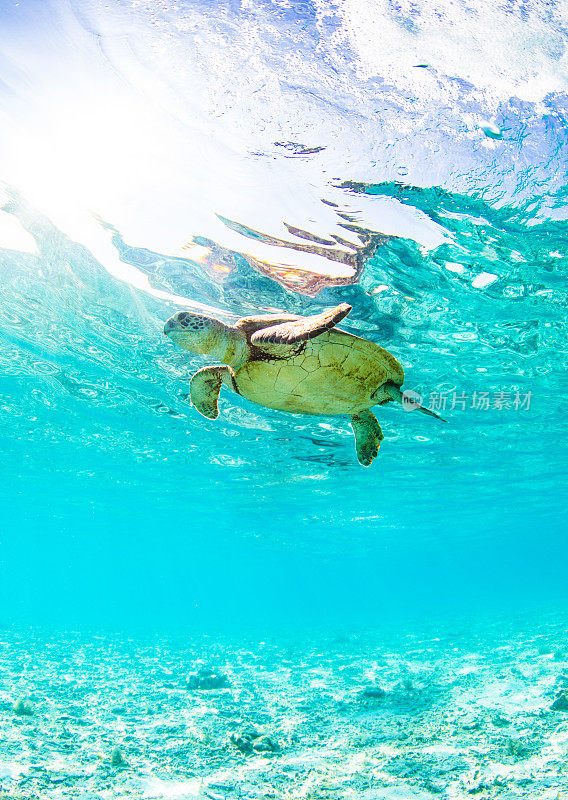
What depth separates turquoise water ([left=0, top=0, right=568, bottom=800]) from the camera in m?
5.82

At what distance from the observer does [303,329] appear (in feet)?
14.6

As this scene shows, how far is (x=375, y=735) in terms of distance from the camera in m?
9.43

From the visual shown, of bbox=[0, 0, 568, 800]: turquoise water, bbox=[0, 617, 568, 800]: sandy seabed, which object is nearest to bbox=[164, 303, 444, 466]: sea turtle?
bbox=[0, 0, 568, 800]: turquoise water

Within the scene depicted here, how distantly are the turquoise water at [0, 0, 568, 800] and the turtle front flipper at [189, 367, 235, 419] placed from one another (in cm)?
393

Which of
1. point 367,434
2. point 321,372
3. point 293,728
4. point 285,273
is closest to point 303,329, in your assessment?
point 321,372

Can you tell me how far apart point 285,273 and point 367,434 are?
4.34m

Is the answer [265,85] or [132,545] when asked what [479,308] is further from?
[132,545]

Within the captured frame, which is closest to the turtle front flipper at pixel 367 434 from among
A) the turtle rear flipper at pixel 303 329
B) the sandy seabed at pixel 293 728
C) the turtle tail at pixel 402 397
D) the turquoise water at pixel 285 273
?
the turtle tail at pixel 402 397

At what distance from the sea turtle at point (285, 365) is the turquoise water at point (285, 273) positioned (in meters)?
3.47

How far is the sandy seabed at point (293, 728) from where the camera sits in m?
7.11

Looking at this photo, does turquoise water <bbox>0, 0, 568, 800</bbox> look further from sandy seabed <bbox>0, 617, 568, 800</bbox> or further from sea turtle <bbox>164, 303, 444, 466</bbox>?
sea turtle <bbox>164, 303, 444, 466</bbox>

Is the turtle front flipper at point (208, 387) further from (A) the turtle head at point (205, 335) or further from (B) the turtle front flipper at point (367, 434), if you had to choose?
(B) the turtle front flipper at point (367, 434)

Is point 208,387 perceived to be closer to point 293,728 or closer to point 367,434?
point 367,434

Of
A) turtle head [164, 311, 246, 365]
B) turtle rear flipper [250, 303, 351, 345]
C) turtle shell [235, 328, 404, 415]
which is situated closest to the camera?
turtle rear flipper [250, 303, 351, 345]
